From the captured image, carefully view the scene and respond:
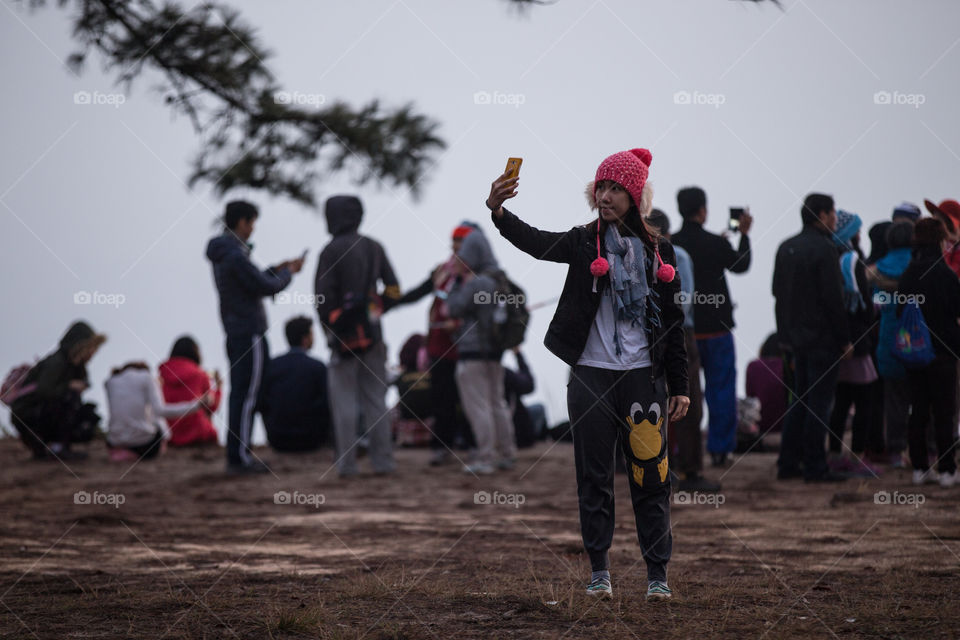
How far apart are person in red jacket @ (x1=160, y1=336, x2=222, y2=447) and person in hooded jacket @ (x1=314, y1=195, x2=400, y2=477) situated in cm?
280

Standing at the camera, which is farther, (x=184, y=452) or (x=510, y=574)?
(x=184, y=452)

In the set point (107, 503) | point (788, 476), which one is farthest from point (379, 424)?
point (788, 476)

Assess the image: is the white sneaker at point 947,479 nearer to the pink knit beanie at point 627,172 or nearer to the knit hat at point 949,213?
the knit hat at point 949,213

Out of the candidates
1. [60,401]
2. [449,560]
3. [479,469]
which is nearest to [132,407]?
[60,401]

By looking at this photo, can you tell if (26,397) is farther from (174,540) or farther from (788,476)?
(788,476)

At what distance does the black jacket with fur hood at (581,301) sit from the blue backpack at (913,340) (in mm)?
3862

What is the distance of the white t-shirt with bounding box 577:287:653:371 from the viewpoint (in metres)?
4.16

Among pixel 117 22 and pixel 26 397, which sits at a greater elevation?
pixel 117 22

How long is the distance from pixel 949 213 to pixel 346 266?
464 cm

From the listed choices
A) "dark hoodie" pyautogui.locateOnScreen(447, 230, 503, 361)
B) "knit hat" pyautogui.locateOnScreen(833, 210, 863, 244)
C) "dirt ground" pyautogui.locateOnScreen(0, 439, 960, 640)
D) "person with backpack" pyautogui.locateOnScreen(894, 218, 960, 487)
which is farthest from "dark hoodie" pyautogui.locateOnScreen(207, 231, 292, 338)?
"person with backpack" pyautogui.locateOnScreen(894, 218, 960, 487)

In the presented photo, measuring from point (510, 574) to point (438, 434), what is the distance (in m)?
5.27

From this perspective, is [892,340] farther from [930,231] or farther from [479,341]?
[479,341]

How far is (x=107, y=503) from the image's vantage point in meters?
8.01

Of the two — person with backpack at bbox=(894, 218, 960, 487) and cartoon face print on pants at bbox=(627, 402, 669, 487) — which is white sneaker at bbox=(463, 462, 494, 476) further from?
cartoon face print on pants at bbox=(627, 402, 669, 487)
